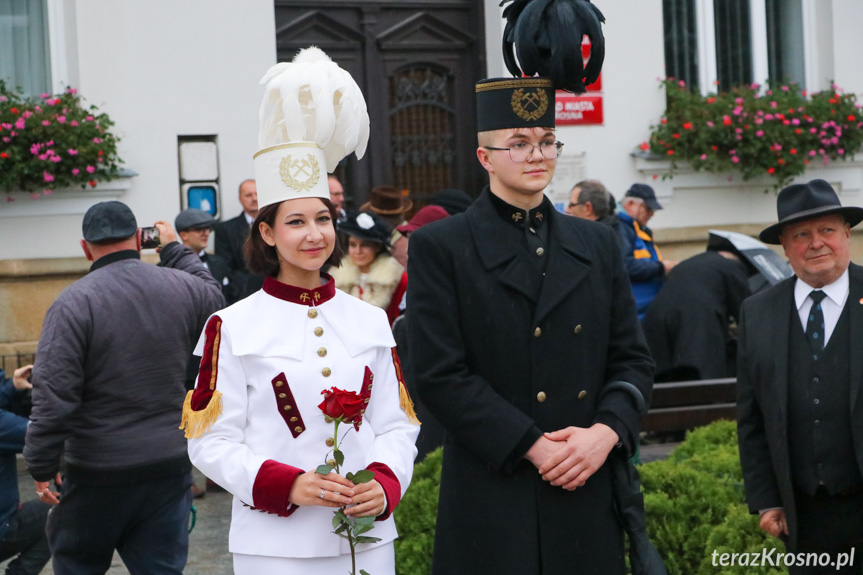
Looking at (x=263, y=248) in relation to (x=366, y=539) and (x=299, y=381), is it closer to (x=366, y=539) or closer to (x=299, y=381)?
(x=299, y=381)

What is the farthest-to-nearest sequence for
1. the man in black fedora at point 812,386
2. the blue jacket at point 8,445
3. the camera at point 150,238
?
the camera at point 150,238 → the blue jacket at point 8,445 → the man in black fedora at point 812,386

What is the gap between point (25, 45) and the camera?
917cm

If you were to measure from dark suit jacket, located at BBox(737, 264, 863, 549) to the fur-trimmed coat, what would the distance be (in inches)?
124

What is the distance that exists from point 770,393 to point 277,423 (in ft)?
5.99

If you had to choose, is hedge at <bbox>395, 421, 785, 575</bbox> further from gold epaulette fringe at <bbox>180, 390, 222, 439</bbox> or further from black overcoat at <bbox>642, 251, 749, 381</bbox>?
gold epaulette fringe at <bbox>180, 390, 222, 439</bbox>

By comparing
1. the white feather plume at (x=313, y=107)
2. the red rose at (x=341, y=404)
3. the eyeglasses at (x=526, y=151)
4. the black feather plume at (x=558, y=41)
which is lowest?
the red rose at (x=341, y=404)

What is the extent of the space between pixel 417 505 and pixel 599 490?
229 centimetres

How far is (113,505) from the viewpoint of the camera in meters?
4.59

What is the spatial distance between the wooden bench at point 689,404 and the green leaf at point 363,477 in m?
4.23

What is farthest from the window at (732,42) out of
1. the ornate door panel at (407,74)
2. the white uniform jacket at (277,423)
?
the white uniform jacket at (277,423)

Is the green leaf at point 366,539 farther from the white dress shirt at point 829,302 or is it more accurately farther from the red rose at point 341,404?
the white dress shirt at point 829,302

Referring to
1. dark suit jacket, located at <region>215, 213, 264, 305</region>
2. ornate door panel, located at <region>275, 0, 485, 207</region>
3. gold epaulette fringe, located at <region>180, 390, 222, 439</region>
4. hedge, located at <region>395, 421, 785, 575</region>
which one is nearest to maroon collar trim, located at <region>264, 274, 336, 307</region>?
gold epaulette fringe, located at <region>180, 390, 222, 439</region>

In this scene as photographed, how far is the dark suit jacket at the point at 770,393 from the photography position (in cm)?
388

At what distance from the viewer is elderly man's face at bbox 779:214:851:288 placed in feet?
13.0
